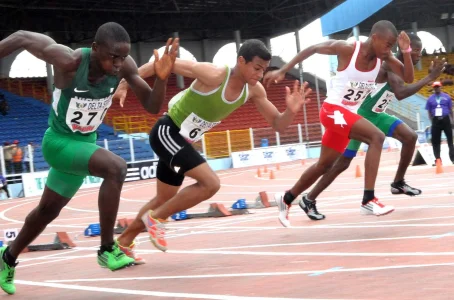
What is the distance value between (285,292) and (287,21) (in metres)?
52.8

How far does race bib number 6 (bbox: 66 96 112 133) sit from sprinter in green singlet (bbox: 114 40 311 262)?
0.87 meters

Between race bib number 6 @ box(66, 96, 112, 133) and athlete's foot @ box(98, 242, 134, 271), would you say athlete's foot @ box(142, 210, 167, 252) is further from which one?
race bib number 6 @ box(66, 96, 112, 133)

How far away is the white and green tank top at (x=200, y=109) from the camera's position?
7.14 metres

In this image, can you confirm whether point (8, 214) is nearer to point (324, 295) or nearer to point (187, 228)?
point (187, 228)

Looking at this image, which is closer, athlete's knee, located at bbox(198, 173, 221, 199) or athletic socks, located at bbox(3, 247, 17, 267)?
athletic socks, located at bbox(3, 247, 17, 267)

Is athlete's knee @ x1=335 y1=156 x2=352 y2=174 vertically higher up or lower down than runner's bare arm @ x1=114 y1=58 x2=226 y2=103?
lower down

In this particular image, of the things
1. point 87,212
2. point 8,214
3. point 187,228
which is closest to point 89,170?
point 187,228

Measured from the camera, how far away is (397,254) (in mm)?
5859

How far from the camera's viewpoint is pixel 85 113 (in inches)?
229

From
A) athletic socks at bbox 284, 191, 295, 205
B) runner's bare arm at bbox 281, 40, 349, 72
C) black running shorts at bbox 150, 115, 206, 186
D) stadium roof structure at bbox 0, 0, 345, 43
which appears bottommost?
athletic socks at bbox 284, 191, 295, 205

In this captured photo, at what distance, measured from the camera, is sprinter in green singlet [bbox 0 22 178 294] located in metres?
5.64

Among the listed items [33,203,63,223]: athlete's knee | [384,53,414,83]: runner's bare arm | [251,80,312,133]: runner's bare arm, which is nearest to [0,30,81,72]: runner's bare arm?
[33,203,63,223]: athlete's knee

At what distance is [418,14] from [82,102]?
5236cm

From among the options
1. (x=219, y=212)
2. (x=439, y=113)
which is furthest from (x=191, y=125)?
(x=439, y=113)
